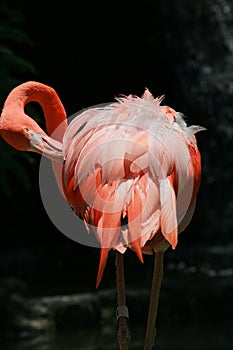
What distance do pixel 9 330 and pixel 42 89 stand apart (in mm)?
2327

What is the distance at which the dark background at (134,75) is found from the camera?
8094 millimetres

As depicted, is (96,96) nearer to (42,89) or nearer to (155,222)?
(42,89)

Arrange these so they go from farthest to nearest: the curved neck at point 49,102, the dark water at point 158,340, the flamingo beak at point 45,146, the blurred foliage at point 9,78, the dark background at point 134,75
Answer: the dark background at point 134,75
the blurred foliage at point 9,78
the dark water at point 158,340
the curved neck at point 49,102
the flamingo beak at point 45,146

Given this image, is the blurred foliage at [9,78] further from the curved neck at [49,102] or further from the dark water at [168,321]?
the curved neck at [49,102]

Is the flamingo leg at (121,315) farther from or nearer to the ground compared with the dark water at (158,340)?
farther from the ground

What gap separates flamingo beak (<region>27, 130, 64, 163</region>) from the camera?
135 inches

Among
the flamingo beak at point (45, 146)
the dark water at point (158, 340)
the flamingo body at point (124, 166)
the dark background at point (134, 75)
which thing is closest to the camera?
the flamingo body at point (124, 166)

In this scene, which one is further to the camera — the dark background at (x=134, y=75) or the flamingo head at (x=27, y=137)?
the dark background at (x=134, y=75)

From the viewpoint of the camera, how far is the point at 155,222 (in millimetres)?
3133

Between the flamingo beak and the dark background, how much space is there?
4.21m

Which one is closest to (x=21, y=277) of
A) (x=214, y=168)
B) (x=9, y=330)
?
(x=9, y=330)

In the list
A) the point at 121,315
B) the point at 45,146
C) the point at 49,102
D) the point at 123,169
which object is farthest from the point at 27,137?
the point at 121,315

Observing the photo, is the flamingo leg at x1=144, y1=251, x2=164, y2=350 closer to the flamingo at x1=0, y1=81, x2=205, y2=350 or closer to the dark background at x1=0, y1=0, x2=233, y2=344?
the flamingo at x1=0, y1=81, x2=205, y2=350

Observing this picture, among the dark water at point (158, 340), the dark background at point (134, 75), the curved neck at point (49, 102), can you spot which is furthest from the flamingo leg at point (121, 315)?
the dark background at point (134, 75)
